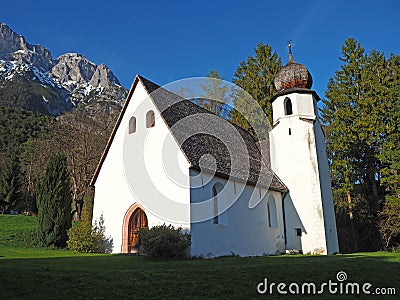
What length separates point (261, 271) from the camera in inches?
443

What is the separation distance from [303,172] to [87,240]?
1371cm

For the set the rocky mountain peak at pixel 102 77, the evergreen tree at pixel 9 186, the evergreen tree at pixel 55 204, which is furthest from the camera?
the rocky mountain peak at pixel 102 77

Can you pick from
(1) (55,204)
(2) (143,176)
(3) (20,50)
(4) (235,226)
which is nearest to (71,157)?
(1) (55,204)

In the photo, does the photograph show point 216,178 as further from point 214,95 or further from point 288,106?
point 214,95

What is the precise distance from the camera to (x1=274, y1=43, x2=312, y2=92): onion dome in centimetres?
2644

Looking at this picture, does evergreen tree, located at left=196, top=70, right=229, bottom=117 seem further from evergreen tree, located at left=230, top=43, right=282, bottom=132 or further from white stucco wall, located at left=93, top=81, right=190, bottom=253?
white stucco wall, located at left=93, top=81, right=190, bottom=253

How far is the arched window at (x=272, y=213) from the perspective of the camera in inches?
914

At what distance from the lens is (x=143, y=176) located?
1875 cm

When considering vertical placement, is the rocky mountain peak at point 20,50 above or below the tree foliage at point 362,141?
above

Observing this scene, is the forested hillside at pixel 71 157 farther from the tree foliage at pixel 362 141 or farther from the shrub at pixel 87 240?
the tree foliage at pixel 362 141

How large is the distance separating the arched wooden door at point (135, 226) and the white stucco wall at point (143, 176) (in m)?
0.49

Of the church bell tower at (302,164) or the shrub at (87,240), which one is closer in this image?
the shrub at (87,240)

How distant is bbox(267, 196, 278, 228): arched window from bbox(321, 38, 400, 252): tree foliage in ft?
34.3

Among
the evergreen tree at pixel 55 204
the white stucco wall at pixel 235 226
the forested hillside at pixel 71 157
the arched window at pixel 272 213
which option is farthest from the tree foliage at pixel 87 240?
the forested hillside at pixel 71 157
